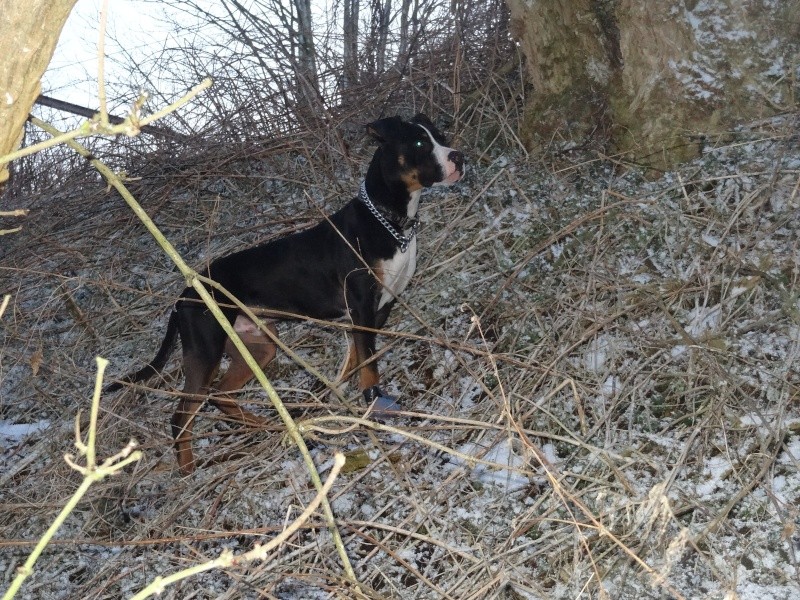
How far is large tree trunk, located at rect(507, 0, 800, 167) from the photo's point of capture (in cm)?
506

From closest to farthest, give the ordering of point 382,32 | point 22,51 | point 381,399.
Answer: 1. point 22,51
2. point 381,399
3. point 382,32

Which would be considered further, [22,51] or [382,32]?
Answer: [382,32]

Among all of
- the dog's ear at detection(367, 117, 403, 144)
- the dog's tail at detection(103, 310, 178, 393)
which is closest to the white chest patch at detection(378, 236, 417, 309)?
the dog's ear at detection(367, 117, 403, 144)

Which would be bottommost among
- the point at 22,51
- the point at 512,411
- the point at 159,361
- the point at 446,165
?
the point at 512,411

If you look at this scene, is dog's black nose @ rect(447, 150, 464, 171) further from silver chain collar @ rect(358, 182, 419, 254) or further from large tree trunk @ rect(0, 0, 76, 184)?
large tree trunk @ rect(0, 0, 76, 184)

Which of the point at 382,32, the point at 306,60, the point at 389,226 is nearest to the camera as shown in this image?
the point at 389,226

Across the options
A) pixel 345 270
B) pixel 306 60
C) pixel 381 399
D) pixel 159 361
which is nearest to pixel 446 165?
pixel 345 270

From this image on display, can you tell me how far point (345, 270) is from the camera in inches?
A: 194

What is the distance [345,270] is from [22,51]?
3.37 m

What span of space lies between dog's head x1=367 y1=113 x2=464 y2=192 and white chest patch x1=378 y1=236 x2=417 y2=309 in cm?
37

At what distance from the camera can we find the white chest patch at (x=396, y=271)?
4836 mm

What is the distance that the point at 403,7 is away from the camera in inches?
342

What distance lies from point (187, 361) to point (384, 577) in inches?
75.1

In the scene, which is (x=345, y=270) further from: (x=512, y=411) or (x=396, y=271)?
(x=512, y=411)
